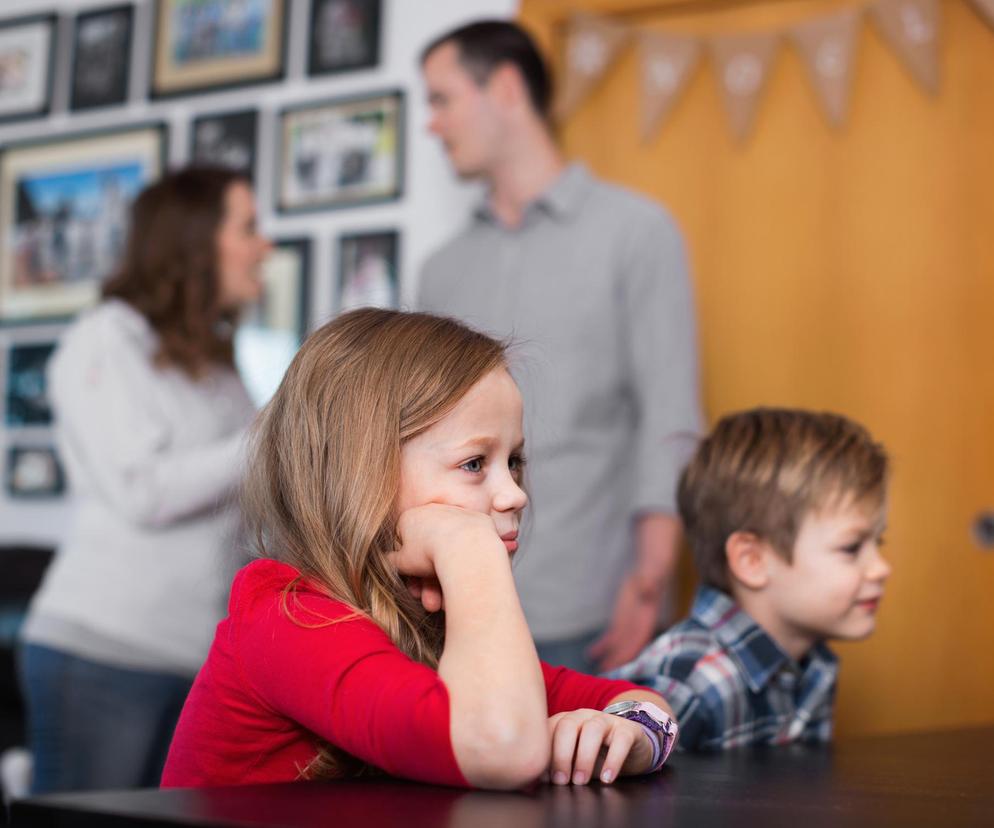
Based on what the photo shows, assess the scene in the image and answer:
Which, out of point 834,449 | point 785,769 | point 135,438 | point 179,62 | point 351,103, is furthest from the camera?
point 179,62

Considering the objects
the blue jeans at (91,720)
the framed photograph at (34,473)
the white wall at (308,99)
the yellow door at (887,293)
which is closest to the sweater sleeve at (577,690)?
the blue jeans at (91,720)

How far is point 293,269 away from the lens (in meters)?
3.20

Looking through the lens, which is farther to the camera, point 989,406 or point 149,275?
point 989,406

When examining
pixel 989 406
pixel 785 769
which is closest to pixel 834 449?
pixel 785 769

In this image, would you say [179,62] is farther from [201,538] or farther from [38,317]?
[201,538]

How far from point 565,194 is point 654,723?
1518 mm

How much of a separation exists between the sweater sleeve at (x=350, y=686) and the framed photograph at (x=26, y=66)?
3.01 meters

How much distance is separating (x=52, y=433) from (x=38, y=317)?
0.34 metres

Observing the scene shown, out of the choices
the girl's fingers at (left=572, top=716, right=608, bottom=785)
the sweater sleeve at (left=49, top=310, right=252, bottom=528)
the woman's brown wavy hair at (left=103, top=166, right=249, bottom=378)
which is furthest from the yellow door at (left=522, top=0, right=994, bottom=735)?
the girl's fingers at (left=572, top=716, right=608, bottom=785)

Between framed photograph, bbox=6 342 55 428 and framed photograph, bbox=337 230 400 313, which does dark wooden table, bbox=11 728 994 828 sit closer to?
framed photograph, bbox=337 230 400 313

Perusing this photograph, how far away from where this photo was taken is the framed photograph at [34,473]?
3408 millimetres

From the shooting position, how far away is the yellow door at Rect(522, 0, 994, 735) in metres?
2.50

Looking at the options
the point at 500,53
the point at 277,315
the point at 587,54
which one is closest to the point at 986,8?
the point at 587,54

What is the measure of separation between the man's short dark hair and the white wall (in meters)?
A: 0.45
